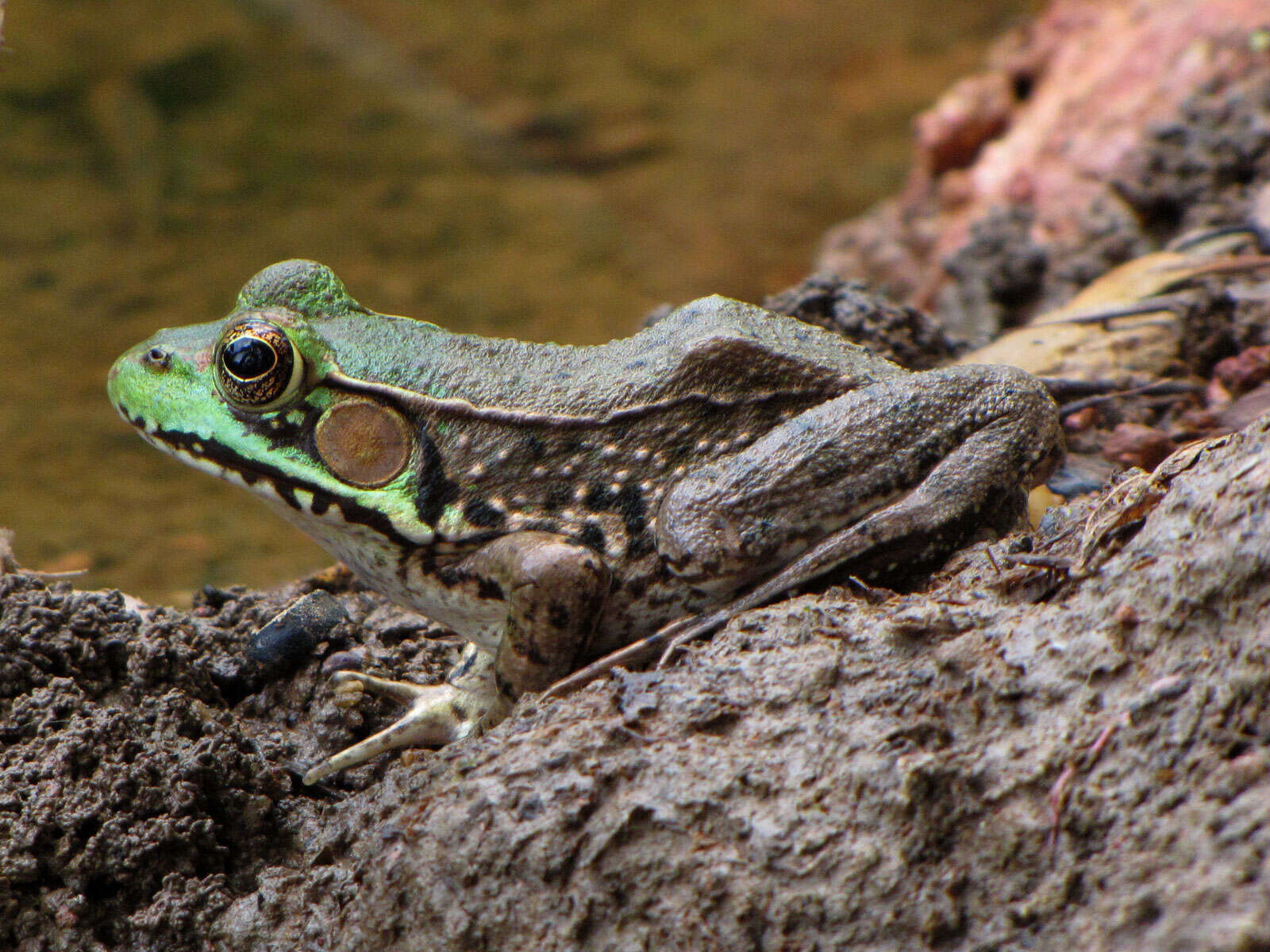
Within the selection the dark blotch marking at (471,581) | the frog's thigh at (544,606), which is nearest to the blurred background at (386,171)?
the dark blotch marking at (471,581)

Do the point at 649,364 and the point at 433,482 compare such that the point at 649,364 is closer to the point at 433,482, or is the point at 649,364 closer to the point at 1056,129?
the point at 433,482

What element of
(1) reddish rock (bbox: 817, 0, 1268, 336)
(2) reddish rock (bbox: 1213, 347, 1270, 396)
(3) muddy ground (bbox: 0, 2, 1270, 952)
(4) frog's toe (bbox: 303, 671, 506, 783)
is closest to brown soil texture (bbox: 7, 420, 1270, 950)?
(3) muddy ground (bbox: 0, 2, 1270, 952)

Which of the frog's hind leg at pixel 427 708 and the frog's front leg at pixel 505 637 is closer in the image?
the frog's front leg at pixel 505 637

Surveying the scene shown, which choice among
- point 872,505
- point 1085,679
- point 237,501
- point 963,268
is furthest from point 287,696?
point 963,268

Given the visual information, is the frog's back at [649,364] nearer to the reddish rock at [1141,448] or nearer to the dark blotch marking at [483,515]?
the dark blotch marking at [483,515]

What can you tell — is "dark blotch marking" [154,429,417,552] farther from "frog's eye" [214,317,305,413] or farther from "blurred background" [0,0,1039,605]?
"blurred background" [0,0,1039,605]

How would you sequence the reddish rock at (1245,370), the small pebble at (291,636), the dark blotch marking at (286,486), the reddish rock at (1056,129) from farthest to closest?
the reddish rock at (1056,129) < the reddish rock at (1245,370) < the small pebble at (291,636) < the dark blotch marking at (286,486)
